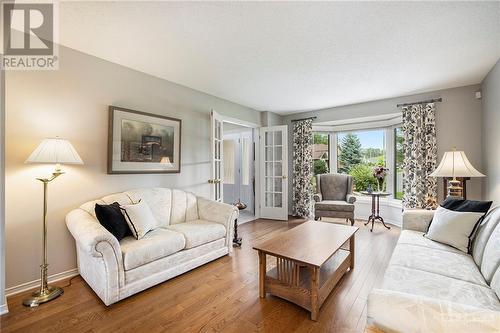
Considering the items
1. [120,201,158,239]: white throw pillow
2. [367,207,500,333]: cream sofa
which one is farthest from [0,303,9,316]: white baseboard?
[367,207,500,333]: cream sofa

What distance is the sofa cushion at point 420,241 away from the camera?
6.56 ft

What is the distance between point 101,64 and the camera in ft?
8.71

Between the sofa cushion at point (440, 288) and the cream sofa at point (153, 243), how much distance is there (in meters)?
1.88

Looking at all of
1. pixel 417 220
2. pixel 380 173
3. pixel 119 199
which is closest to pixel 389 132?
pixel 380 173

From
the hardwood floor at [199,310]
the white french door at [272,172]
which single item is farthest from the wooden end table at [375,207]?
the hardwood floor at [199,310]

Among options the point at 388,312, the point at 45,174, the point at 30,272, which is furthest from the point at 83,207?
the point at 388,312

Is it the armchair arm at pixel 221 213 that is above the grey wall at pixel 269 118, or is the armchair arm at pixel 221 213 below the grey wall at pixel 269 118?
below

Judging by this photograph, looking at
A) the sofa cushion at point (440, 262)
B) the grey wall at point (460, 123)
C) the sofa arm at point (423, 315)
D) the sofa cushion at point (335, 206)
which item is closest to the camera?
the sofa arm at point (423, 315)

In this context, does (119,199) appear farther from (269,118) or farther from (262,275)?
(269,118)

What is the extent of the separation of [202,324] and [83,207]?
5.76ft

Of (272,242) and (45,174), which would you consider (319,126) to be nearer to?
(272,242)

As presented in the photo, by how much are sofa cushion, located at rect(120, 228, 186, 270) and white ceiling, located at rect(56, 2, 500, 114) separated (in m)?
2.02

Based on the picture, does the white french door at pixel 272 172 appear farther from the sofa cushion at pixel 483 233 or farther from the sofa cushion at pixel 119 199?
the sofa cushion at pixel 483 233

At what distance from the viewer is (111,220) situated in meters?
2.19
